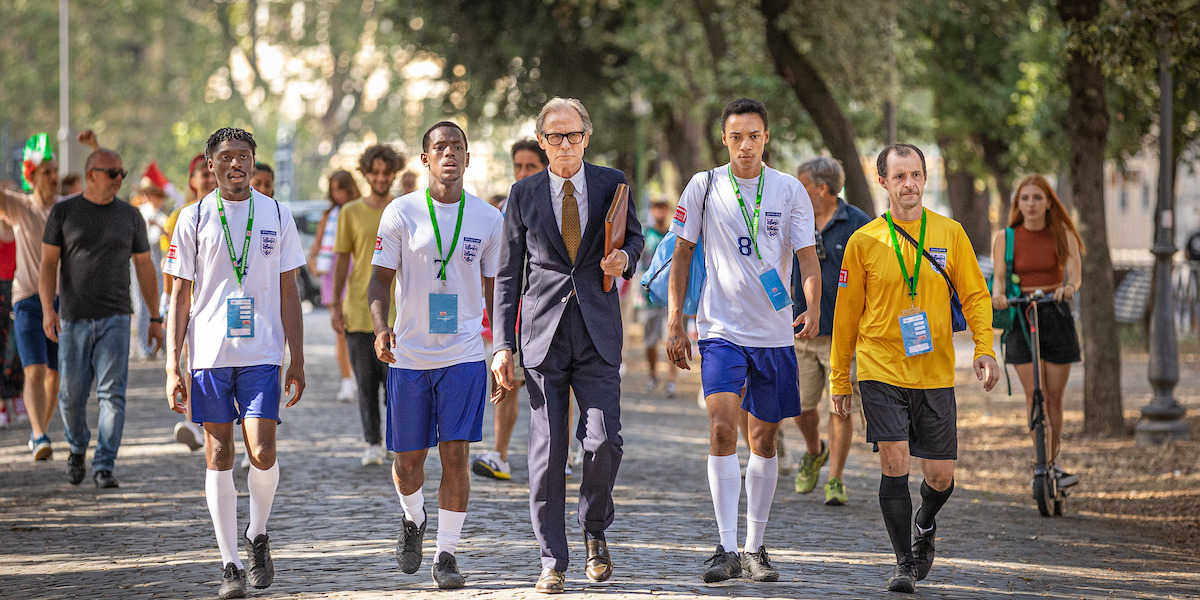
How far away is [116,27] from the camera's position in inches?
2026

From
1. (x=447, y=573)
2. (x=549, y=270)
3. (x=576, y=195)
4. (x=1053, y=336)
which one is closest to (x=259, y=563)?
(x=447, y=573)

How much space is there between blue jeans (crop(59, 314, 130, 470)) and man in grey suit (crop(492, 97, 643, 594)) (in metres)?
4.29

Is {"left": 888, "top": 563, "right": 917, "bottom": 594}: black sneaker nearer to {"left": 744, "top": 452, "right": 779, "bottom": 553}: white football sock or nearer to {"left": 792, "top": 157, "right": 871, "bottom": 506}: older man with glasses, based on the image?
{"left": 744, "top": 452, "right": 779, "bottom": 553}: white football sock

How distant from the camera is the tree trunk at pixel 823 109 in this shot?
1450 cm

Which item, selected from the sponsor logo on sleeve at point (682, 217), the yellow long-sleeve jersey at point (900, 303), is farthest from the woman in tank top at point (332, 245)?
the yellow long-sleeve jersey at point (900, 303)

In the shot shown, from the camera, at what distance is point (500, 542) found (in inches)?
281

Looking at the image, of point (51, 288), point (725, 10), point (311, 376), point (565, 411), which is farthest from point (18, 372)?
point (725, 10)

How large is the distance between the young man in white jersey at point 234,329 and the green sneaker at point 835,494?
3.85m

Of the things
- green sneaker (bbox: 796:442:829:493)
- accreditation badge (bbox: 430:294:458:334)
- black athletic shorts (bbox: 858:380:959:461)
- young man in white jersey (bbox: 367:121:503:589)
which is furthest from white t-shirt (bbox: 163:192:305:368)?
green sneaker (bbox: 796:442:829:493)

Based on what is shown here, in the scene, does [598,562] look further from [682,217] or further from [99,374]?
[99,374]

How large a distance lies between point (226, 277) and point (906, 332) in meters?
2.97

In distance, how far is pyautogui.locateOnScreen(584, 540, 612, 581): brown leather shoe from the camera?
592 centimetres

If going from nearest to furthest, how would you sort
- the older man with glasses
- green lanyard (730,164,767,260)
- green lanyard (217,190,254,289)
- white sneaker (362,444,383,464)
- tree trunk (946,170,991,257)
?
green lanyard (217,190,254,289)
green lanyard (730,164,767,260)
the older man with glasses
white sneaker (362,444,383,464)
tree trunk (946,170,991,257)

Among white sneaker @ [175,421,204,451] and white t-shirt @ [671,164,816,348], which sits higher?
white t-shirt @ [671,164,816,348]
